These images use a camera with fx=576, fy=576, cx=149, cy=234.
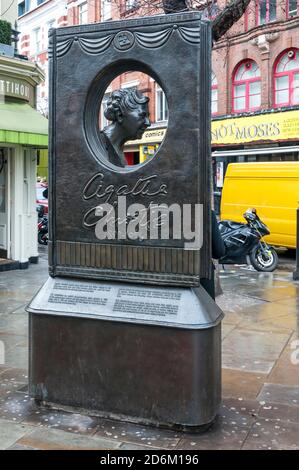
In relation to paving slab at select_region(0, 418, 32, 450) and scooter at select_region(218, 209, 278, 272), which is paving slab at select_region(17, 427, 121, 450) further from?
scooter at select_region(218, 209, 278, 272)

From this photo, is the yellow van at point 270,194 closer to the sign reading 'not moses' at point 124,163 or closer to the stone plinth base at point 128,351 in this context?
the sign reading 'not moses' at point 124,163

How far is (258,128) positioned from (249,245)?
11.2 m

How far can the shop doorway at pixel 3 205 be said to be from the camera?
37.8 ft

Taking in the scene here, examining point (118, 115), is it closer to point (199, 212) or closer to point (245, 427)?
point (199, 212)

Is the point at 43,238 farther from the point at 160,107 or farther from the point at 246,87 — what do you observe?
the point at 160,107

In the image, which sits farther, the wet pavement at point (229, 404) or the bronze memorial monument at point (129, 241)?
the bronze memorial monument at point (129, 241)

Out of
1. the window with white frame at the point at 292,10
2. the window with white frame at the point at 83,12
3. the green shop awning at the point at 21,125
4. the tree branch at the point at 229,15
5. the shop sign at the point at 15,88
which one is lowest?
the green shop awning at the point at 21,125

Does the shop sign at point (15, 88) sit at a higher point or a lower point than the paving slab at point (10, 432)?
higher

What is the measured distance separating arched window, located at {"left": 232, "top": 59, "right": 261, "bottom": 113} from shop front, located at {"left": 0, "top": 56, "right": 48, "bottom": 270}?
1310cm

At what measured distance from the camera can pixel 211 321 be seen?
3.79 meters

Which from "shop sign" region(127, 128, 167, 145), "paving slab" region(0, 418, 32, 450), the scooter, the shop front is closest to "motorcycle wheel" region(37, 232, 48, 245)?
the shop front

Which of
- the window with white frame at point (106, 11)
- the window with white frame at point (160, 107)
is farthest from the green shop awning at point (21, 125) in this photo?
the window with white frame at point (106, 11)

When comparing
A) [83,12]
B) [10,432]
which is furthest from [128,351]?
[83,12]
